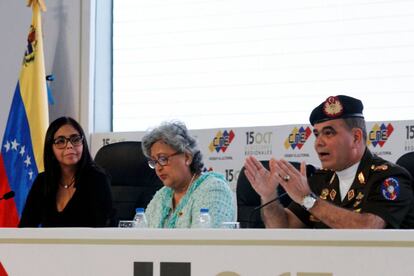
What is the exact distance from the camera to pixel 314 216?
2887 millimetres

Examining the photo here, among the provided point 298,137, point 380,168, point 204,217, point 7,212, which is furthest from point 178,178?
point 7,212

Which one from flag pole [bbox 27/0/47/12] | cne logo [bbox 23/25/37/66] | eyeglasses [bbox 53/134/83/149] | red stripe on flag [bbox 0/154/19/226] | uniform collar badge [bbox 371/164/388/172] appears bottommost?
red stripe on flag [bbox 0/154/19/226]

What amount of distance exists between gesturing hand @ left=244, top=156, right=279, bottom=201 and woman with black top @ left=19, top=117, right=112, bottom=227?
3.35 feet

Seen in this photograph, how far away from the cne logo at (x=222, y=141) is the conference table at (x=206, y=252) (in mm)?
2923

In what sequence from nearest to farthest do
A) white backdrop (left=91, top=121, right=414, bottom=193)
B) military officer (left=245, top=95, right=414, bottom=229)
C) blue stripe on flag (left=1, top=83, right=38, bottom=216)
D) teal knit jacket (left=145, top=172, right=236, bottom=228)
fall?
military officer (left=245, top=95, right=414, bottom=229), teal knit jacket (left=145, top=172, right=236, bottom=228), white backdrop (left=91, top=121, right=414, bottom=193), blue stripe on flag (left=1, top=83, right=38, bottom=216)

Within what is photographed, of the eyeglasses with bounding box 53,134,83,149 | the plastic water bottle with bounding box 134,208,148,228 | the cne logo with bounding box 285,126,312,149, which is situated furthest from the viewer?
the cne logo with bounding box 285,126,312,149

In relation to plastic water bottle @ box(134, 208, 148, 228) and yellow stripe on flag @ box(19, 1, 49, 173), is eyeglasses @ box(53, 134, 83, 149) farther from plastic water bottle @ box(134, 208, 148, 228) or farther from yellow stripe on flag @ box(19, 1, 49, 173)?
yellow stripe on flag @ box(19, 1, 49, 173)

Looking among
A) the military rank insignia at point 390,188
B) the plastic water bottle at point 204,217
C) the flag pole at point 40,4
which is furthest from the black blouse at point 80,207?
the flag pole at point 40,4

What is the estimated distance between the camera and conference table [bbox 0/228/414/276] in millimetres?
1722

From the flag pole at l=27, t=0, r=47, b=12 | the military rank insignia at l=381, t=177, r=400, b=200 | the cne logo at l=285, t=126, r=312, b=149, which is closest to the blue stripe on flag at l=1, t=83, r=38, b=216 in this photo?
the flag pole at l=27, t=0, r=47, b=12

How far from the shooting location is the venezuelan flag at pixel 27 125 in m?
4.93

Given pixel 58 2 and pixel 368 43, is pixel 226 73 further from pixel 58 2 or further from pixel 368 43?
pixel 58 2

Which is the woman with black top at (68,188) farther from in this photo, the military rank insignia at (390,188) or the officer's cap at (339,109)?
the military rank insignia at (390,188)

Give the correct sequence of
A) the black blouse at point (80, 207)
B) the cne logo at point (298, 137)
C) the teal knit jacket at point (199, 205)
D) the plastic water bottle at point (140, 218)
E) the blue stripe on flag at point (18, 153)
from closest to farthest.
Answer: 1. the teal knit jacket at point (199, 205)
2. the plastic water bottle at point (140, 218)
3. the black blouse at point (80, 207)
4. the cne logo at point (298, 137)
5. the blue stripe on flag at point (18, 153)
